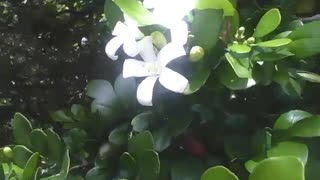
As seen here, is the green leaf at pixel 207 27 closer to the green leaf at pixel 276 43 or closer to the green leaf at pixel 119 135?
the green leaf at pixel 276 43

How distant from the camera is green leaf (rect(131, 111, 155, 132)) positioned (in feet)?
2.24

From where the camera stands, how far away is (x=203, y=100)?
2.18ft

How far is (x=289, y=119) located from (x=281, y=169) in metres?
0.14

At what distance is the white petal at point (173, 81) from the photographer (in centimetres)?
61

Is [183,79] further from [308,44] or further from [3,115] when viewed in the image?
[3,115]

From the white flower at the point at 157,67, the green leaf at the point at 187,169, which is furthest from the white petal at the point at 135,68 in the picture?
the green leaf at the point at 187,169

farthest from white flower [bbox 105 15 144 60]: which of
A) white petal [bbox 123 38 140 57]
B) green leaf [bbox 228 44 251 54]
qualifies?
green leaf [bbox 228 44 251 54]

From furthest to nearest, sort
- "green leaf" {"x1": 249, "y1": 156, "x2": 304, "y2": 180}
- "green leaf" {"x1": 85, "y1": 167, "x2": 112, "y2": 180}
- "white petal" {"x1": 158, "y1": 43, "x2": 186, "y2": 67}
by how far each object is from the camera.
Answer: "green leaf" {"x1": 85, "y1": 167, "x2": 112, "y2": 180}, "white petal" {"x1": 158, "y1": 43, "x2": 186, "y2": 67}, "green leaf" {"x1": 249, "y1": 156, "x2": 304, "y2": 180}

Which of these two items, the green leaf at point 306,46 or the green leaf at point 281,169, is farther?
the green leaf at point 306,46

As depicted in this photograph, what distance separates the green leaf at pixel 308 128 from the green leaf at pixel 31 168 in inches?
11.1

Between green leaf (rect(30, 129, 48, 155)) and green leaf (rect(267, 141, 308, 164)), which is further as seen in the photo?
green leaf (rect(30, 129, 48, 155))

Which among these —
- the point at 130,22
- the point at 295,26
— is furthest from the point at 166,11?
the point at 295,26

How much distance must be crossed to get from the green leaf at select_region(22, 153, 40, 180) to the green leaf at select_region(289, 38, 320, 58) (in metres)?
0.31

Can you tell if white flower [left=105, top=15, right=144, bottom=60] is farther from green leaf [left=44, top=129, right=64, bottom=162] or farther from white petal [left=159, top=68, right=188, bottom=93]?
green leaf [left=44, top=129, right=64, bottom=162]
